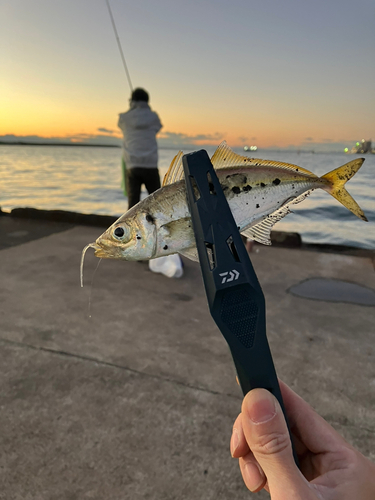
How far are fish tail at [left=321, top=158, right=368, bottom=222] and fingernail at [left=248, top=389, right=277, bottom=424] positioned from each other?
330mm

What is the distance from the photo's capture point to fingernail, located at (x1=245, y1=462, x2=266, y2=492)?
2.96ft

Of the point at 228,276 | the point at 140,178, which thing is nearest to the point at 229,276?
the point at 228,276

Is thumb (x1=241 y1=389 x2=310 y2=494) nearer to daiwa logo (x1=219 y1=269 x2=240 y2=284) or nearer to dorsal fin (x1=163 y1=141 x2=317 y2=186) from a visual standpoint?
daiwa logo (x1=219 y1=269 x2=240 y2=284)

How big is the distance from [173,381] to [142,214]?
228cm

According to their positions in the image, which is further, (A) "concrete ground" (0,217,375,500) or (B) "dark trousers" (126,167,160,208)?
(A) "concrete ground" (0,217,375,500)

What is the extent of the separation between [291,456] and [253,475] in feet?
0.85

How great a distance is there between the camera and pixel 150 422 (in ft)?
7.13

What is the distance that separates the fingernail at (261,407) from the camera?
608 millimetres

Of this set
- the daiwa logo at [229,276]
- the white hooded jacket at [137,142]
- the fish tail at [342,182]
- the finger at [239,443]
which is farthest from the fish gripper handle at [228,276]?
the white hooded jacket at [137,142]

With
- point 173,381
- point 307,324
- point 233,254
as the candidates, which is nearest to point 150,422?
point 173,381

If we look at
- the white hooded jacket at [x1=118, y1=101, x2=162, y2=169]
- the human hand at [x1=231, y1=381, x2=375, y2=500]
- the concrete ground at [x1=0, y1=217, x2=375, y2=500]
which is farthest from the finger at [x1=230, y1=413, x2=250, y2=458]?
the white hooded jacket at [x1=118, y1=101, x2=162, y2=169]

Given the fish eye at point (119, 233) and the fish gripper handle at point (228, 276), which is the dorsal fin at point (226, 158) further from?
the fish eye at point (119, 233)

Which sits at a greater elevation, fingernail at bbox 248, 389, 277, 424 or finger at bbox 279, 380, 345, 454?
fingernail at bbox 248, 389, 277, 424

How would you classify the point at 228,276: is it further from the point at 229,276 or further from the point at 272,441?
the point at 272,441
